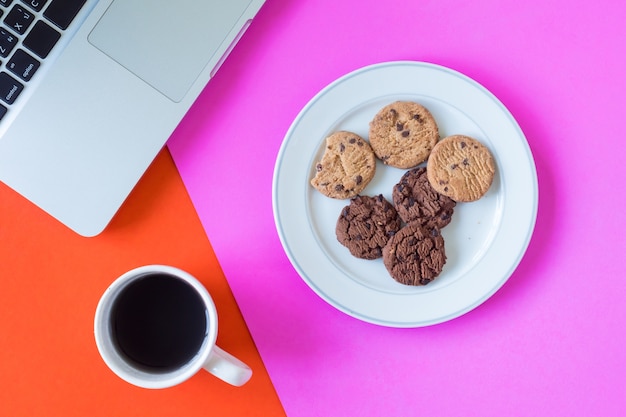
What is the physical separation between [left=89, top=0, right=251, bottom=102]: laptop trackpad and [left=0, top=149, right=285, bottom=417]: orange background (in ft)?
0.52

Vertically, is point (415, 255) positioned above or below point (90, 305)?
above

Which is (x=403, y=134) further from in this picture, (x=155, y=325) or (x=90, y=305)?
(x=90, y=305)

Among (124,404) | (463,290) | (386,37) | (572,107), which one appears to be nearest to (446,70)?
(386,37)

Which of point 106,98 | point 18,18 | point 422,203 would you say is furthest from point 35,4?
point 422,203

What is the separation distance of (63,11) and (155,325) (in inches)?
19.6

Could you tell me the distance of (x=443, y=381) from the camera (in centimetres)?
98

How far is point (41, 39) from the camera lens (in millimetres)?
842

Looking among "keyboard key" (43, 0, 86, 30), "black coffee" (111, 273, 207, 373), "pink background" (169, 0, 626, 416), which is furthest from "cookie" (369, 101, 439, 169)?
"keyboard key" (43, 0, 86, 30)

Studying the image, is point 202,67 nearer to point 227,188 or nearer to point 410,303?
point 227,188

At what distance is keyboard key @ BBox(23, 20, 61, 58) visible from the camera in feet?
2.73

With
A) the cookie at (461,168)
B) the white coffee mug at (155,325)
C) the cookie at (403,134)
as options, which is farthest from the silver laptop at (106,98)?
the cookie at (461,168)

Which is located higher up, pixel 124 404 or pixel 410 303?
pixel 410 303

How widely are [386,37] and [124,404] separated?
80 centimetres

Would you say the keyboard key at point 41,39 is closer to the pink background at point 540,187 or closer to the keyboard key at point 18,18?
the keyboard key at point 18,18
